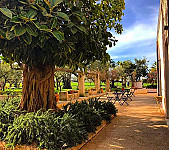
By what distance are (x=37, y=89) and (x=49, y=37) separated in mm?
2558

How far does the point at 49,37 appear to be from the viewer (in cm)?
327

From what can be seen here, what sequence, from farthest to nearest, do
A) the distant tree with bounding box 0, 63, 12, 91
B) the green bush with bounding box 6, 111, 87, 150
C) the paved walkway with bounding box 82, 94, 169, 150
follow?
1. the distant tree with bounding box 0, 63, 12, 91
2. the paved walkway with bounding box 82, 94, 169, 150
3. the green bush with bounding box 6, 111, 87, 150

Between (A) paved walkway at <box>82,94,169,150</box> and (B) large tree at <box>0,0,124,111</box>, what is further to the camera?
(A) paved walkway at <box>82,94,169,150</box>

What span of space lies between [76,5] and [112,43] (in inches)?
86.8

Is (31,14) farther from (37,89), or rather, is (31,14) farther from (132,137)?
(132,137)

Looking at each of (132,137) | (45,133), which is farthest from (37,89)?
(132,137)

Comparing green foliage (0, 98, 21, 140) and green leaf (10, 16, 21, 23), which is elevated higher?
Answer: green leaf (10, 16, 21, 23)

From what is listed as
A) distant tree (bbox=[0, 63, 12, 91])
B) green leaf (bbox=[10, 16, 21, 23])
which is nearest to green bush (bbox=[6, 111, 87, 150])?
green leaf (bbox=[10, 16, 21, 23])

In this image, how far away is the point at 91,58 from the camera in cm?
526

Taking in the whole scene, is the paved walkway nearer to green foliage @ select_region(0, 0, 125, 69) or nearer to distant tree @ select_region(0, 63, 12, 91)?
green foliage @ select_region(0, 0, 125, 69)

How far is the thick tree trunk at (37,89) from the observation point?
5504mm

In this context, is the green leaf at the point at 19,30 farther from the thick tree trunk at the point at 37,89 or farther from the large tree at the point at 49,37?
the thick tree trunk at the point at 37,89

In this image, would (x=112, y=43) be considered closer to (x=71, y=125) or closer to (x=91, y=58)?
(x=91, y=58)

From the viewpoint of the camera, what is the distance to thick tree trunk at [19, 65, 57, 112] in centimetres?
550
